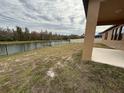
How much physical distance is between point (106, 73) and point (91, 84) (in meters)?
0.86

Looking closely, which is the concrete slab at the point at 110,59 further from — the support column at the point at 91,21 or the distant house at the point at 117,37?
the distant house at the point at 117,37

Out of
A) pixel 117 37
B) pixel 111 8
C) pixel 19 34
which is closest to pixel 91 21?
pixel 111 8

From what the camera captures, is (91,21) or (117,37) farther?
(117,37)

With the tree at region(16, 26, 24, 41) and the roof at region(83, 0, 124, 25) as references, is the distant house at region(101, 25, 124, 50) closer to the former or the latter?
the roof at region(83, 0, 124, 25)

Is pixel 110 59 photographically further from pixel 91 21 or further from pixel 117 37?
pixel 117 37

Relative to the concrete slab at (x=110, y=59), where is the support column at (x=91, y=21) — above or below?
above

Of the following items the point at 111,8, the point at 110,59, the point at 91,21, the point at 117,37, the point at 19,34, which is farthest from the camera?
the point at 19,34

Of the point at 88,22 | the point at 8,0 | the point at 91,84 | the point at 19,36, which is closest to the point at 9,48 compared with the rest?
the point at 8,0

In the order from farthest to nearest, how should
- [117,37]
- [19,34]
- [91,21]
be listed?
[19,34], [117,37], [91,21]

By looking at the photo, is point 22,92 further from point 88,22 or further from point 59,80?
point 88,22

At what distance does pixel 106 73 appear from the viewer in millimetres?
2842

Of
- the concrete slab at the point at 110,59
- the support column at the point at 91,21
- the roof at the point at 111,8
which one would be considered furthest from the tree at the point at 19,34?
the support column at the point at 91,21

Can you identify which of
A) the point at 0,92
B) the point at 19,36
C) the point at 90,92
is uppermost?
the point at 19,36

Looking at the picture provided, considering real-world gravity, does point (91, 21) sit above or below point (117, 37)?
above
